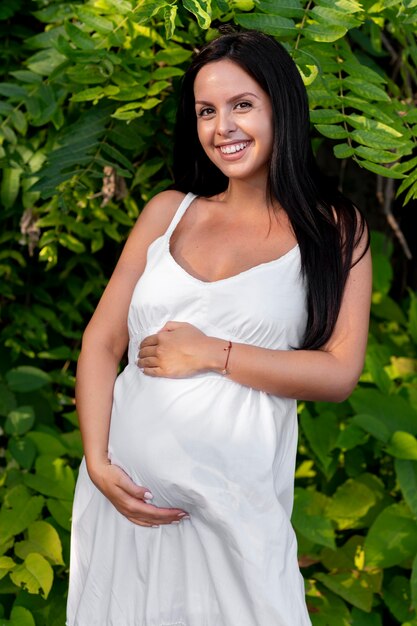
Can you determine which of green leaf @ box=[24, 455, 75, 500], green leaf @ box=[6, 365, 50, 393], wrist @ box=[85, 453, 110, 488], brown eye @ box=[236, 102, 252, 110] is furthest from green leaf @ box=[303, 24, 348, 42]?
green leaf @ box=[6, 365, 50, 393]

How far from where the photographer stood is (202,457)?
1.93 meters

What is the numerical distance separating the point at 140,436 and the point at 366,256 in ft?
1.82

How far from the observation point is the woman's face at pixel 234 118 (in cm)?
198

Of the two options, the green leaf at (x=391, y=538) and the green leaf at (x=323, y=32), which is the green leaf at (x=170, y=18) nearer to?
the green leaf at (x=323, y=32)

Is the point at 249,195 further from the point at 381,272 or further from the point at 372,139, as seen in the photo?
the point at 381,272

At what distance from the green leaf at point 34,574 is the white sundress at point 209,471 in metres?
0.55

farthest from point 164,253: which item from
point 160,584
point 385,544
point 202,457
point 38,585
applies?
point 385,544

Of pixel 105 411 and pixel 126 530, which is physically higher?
pixel 105 411

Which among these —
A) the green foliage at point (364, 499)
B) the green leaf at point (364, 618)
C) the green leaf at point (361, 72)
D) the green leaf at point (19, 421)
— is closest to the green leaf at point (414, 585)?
the green foliage at point (364, 499)

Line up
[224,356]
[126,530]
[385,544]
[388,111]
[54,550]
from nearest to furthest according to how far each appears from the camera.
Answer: [224,356] → [126,530] → [388,111] → [54,550] → [385,544]

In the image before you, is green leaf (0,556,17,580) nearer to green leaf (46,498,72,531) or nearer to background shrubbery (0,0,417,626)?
background shrubbery (0,0,417,626)

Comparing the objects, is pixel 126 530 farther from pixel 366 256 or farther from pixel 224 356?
pixel 366 256

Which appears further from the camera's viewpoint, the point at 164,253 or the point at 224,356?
the point at 164,253

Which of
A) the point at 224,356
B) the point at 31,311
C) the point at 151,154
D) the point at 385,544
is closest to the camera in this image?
the point at 224,356
